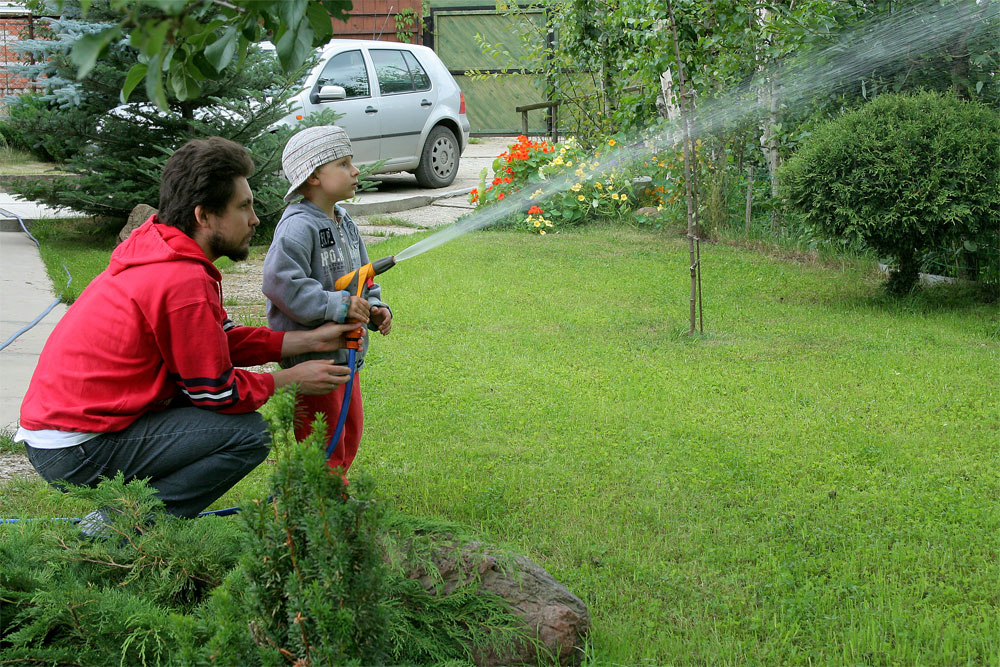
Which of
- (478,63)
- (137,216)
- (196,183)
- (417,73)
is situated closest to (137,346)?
(196,183)

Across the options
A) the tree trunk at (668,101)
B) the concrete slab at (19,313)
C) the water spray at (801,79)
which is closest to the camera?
the concrete slab at (19,313)

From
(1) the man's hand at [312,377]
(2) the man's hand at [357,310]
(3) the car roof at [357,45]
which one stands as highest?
(3) the car roof at [357,45]

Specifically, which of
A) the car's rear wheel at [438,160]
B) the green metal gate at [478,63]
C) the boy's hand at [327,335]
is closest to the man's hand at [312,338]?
the boy's hand at [327,335]

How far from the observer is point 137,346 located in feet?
8.58

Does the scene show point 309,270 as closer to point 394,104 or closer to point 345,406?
point 345,406

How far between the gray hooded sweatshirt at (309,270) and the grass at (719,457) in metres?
0.67

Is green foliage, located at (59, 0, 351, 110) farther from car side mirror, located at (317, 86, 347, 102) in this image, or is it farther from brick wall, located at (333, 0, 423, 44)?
brick wall, located at (333, 0, 423, 44)

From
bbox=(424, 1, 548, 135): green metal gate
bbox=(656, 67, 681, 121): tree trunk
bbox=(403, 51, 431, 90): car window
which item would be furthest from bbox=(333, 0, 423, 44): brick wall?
bbox=(656, 67, 681, 121): tree trunk

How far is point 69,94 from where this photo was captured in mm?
7418

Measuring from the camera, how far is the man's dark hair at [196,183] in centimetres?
275

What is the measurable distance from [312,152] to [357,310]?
0.60m

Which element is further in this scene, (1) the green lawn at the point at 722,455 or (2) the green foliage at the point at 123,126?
(2) the green foliage at the point at 123,126

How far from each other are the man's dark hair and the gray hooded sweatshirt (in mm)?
361

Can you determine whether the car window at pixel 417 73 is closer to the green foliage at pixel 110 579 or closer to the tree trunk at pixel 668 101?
the tree trunk at pixel 668 101
